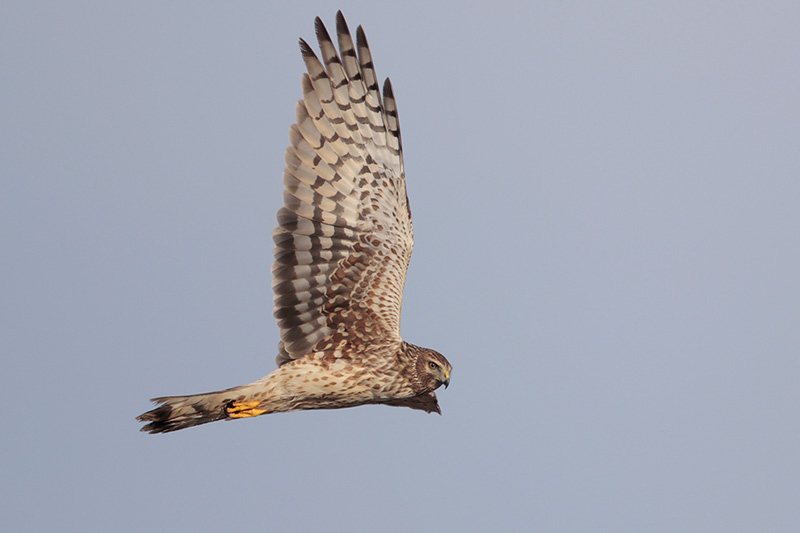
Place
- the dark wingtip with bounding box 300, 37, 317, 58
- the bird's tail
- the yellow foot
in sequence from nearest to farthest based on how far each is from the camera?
1. the bird's tail
2. the yellow foot
3. the dark wingtip with bounding box 300, 37, 317, 58

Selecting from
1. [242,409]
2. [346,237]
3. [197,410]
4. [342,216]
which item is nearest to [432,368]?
[346,237]

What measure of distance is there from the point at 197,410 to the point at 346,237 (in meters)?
2.31

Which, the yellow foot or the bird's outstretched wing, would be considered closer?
the yellow foot

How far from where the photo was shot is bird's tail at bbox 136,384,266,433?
7895mm

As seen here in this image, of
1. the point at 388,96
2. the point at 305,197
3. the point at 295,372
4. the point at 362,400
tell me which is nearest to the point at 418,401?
the point at 362,400

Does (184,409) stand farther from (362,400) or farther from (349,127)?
(349,127)

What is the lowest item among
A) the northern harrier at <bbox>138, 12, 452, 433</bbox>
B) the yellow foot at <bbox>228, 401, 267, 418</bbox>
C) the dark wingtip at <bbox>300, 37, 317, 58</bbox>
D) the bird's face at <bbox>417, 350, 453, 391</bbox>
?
the yellow foot at <bbox>228, 401, 267, 418</bbox>

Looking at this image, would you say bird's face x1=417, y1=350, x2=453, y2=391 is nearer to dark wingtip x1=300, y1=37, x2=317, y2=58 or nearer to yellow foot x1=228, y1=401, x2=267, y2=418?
yellow foot x1=228, y1=401, x2=267, y2=418

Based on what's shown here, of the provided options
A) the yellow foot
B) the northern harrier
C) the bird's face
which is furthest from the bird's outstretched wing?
the yellow foot

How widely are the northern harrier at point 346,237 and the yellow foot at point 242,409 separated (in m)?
0.42

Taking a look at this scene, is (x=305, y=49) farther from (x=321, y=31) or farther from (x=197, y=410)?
(x=197, y=410)

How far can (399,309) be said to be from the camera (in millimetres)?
8820

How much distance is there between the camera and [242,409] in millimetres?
8180

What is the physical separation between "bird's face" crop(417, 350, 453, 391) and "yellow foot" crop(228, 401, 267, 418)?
1.69 m
